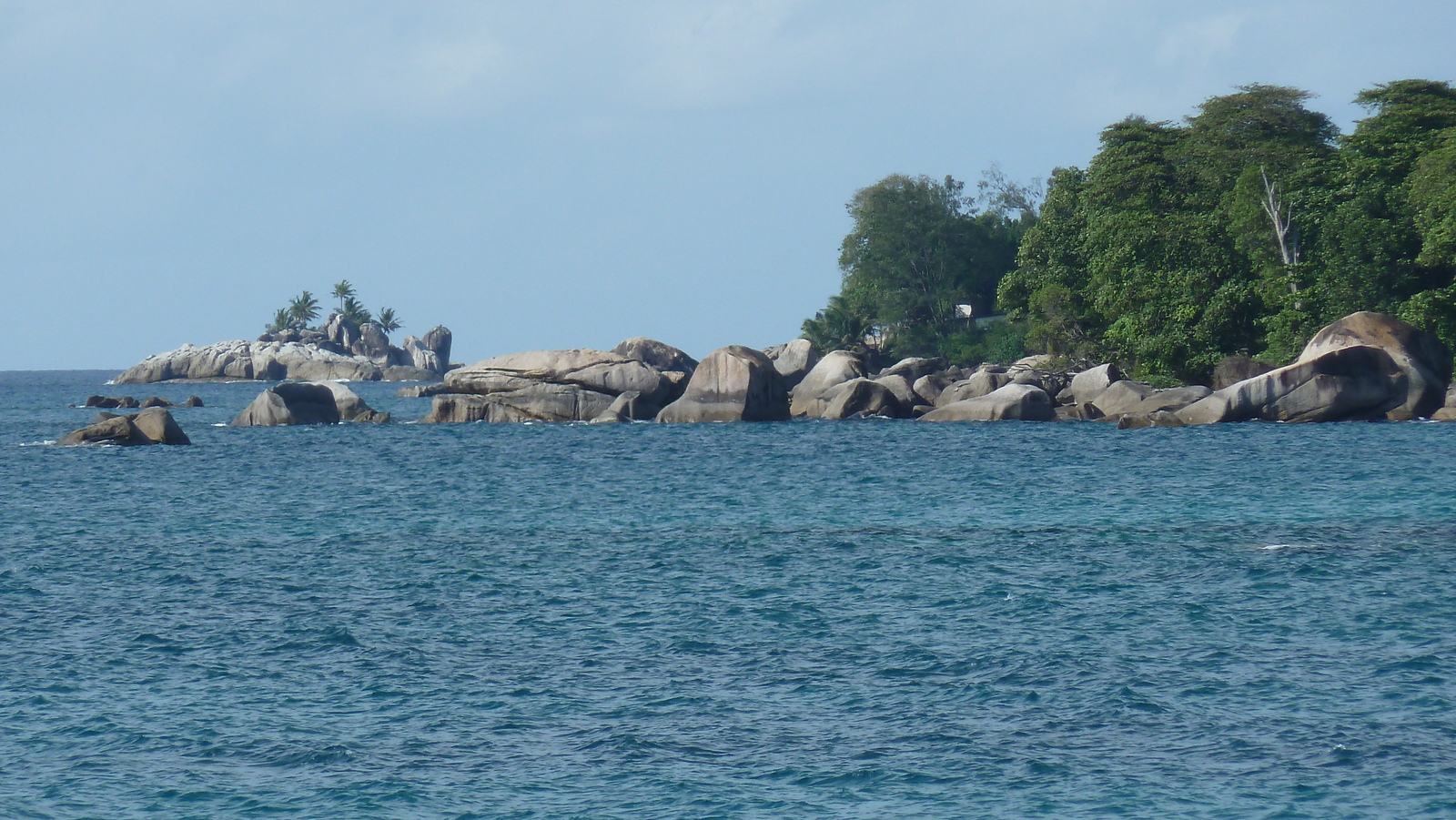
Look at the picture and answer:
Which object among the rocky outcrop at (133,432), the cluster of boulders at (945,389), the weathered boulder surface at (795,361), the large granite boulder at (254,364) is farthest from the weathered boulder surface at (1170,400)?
the large granite boulder at (254,364)

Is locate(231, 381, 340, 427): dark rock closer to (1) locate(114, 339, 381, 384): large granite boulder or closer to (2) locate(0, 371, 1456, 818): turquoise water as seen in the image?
(2) locate(0, 371, 1456, 818): turquoise water

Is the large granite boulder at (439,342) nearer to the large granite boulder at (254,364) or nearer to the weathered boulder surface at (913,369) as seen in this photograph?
the large granite boulder at (254,364)

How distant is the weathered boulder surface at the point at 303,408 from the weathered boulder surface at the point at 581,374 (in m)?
6.21

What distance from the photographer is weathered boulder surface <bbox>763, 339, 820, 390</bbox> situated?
67625 mm

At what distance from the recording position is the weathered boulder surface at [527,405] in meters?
58.6

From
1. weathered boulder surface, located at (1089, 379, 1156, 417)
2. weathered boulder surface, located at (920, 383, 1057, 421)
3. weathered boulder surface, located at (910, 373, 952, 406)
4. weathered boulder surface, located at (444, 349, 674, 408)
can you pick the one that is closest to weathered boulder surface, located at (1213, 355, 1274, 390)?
weathered boulder surface, located at (1089, 379, 1156, 417)

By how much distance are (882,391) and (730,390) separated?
7003 millimetres

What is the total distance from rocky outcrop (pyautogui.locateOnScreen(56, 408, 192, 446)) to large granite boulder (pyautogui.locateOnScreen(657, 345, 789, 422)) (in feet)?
Result: 62.2

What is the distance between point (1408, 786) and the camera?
10391 mm

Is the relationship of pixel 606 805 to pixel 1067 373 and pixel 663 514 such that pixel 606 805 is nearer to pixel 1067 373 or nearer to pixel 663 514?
pixel 663 514

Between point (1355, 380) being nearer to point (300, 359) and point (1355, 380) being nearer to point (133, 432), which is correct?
point (133, 432)

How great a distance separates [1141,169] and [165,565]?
48249 millimetres

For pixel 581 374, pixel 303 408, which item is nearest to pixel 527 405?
pixel 581 374

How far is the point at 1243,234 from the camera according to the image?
55.0 m
